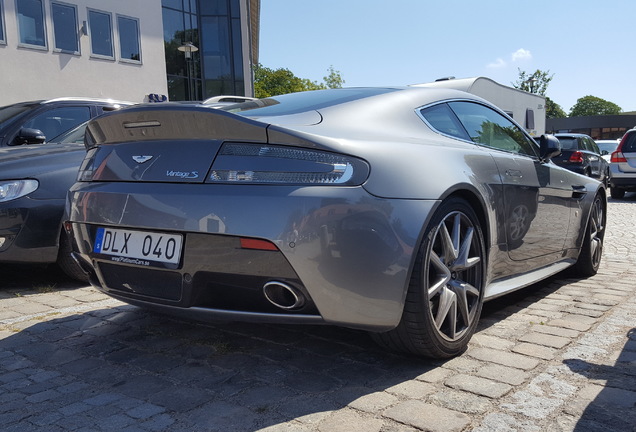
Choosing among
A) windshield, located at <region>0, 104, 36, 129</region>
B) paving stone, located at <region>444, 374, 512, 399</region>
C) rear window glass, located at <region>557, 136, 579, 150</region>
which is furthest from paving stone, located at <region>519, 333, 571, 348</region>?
rear window glass, located at <region>557, 136, 579, 150</region>

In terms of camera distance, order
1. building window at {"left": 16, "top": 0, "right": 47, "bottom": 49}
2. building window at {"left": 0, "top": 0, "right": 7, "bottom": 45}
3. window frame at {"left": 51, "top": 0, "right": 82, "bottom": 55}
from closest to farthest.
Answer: building window at {"left": 0, "top": 0, "right": 7, "bottom": 45} < building window at {"left": 16, "top": 0, "right": 47, "bottom": 49} < window frame at {"left": 51, "top": 0, "right": 82, "bottom": 55}

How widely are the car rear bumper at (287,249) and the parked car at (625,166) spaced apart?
43.3 feet

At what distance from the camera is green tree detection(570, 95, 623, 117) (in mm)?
129000

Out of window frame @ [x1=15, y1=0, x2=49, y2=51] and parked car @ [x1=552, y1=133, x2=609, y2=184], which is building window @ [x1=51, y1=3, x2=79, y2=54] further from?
parked car @ [x1=552, y1=133, x2=609, y2=184]

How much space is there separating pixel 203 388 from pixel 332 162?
3.55 feet

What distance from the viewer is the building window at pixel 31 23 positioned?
18562mm

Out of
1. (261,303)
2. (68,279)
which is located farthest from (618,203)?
(261,303)

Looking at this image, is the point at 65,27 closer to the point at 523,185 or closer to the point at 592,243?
the point at 592,243

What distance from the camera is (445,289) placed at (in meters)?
2.85

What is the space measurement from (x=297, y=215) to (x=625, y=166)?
13.8m

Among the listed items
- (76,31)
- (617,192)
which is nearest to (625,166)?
(617,192)

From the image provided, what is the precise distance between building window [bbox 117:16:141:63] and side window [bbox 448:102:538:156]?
20096mm

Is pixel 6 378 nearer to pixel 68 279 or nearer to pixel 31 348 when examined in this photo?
pixel 31 348

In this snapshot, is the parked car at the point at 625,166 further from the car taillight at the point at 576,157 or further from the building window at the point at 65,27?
the building window at the point at 65,27
